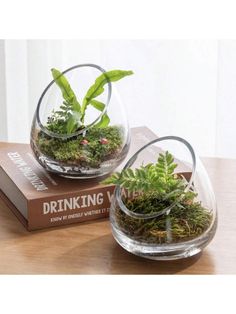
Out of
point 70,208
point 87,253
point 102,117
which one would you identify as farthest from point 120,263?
point 102,117

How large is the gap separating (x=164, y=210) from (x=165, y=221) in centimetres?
2

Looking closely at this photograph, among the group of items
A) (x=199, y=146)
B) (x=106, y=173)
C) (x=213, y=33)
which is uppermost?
(x=213, y=33)

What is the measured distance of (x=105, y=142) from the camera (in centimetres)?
149

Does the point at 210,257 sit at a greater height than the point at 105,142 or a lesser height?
lesser

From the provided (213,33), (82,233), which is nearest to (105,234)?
(82,233)

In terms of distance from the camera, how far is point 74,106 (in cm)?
152

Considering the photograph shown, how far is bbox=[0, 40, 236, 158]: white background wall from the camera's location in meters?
2.23

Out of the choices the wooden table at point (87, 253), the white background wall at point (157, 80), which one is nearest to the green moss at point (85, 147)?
the wooden table at point (87, 253)

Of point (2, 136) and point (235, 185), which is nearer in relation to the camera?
point (235, 185)

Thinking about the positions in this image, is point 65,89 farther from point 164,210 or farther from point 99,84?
point 164,210

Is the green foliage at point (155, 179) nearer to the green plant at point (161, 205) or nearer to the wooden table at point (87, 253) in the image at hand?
the green plant at point (161, 205)

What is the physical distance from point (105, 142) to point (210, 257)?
0.92 feet

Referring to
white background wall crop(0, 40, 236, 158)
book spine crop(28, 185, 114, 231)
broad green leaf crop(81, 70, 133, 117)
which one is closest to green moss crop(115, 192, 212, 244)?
book spine crop(28, 185, 114, 231)

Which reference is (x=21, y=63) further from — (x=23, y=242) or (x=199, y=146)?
(x=23, y=242)
